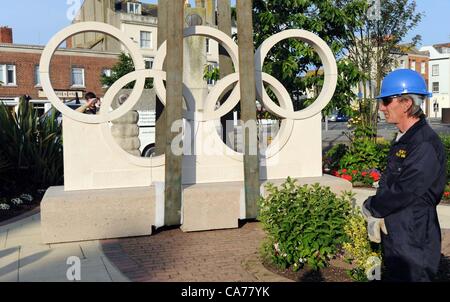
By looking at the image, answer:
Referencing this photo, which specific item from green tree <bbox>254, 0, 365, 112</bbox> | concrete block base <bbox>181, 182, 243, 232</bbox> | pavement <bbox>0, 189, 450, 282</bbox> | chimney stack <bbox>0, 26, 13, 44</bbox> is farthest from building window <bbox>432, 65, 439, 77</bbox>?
concrete block base <bbox>181, 182, 243, 232</bbox>

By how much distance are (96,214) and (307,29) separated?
7008mm

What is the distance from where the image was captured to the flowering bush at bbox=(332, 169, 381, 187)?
10.1 meters

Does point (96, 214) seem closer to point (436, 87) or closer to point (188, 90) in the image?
point (188, 90)

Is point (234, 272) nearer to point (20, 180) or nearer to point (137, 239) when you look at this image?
point (137, 239)

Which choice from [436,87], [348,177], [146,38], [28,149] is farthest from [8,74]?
[436,87]

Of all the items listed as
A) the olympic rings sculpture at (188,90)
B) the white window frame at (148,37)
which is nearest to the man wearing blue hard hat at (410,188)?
the olympic rings sculpture at (188,90)

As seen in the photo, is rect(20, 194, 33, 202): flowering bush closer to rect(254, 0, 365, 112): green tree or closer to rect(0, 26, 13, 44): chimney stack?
rect(254, 0, 365, 112): green tree

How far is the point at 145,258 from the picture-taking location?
5477 mm

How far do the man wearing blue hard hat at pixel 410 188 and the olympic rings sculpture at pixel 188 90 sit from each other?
439cm

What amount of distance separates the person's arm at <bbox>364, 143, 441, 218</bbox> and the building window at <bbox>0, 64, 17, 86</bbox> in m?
39.1

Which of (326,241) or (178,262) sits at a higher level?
(326,241)
